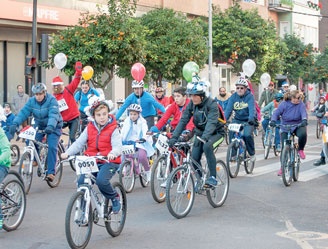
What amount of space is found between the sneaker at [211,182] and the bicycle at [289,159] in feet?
9.30

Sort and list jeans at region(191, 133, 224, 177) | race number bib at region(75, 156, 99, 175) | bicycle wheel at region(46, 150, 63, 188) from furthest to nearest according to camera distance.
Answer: bicycle wheel at region(46, 150, 63, 188)
jeans at region(191, 133, 224, 177)
race number bib at region(75, 156, 99, 175)

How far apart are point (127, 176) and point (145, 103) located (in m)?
2.67

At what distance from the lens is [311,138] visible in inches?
1125

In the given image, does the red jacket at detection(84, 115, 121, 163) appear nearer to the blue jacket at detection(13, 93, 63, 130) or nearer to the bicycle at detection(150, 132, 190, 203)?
the bicycle at detection(150, 132, 190, 203)

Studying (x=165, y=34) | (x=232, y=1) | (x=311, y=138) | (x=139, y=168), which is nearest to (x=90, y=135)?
(x=139, y=168)

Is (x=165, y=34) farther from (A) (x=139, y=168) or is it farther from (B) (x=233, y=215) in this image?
(B) (x=233, y=215)

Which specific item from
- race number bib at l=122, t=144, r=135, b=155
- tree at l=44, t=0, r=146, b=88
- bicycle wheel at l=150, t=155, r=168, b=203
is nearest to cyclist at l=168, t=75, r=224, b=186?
bicycle wheel at l=150, t=155, r=168, b=203

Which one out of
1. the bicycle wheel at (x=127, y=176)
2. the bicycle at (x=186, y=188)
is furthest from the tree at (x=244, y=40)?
the bicycle at (x=186, y=188)

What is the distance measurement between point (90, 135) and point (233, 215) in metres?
2.75

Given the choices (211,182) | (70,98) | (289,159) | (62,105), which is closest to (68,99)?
(70,98)

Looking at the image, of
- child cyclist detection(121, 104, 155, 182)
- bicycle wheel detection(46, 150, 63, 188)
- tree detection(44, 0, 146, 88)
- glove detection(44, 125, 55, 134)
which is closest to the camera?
glove detection(44, 125, 55, 134)

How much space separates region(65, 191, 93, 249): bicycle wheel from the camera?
8078 millimetres

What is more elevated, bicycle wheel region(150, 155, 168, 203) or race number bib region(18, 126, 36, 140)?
race number bib region(18, 126, 36, 140)

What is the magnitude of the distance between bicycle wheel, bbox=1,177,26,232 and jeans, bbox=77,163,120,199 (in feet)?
4.02
